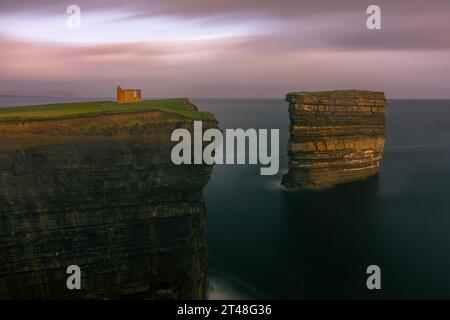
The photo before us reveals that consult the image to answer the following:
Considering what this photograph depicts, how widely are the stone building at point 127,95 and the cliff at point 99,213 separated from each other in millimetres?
8369

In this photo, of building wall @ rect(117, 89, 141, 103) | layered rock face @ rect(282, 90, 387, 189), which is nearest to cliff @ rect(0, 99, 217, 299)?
building wall @ rect(117, 89, 141, 103)

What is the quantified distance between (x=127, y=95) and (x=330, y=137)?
100 feet

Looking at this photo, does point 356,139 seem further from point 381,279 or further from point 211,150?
point 211,150

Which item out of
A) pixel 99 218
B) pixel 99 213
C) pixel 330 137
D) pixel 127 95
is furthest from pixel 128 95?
pixel 330 137

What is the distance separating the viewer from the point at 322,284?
1222 inches

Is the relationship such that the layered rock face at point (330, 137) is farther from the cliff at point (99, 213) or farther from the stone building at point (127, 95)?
the cliff at point (99, 213)

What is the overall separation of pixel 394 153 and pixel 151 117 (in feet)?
231

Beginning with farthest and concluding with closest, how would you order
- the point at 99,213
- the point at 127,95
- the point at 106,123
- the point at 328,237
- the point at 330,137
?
1. the point at 330,137
2. the point at 328,237
3. the point at 127,95
4. the point at 106,123
5. the point at 99,213

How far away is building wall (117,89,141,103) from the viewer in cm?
3209

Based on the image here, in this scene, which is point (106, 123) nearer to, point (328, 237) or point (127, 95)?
point (127, 95)

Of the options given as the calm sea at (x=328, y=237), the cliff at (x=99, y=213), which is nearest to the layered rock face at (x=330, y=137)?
the calm sea at (x=328, y=237)

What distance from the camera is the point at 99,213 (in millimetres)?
22625

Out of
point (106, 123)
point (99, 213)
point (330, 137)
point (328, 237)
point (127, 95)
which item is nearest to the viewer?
point (99, 213)
